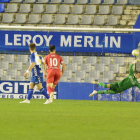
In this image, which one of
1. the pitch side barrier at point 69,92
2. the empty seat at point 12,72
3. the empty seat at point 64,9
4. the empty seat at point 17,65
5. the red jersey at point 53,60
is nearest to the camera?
the red jersey at point 53,60

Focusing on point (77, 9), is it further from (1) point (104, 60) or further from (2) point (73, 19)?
(1) point (104, 60)

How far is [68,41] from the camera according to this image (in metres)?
12.2

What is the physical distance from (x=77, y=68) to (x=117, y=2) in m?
4.49

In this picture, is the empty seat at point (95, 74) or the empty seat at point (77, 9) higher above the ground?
the empty seat at point (77, 9)

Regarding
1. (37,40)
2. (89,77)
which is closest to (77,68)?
(89,77)

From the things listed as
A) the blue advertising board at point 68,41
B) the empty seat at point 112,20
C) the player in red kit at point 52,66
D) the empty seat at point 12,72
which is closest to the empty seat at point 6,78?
the empty seat at point 12,72

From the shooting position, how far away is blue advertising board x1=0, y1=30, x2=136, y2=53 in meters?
12.1

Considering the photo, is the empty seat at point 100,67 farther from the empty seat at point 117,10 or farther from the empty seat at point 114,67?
the empty seat at point 117,10

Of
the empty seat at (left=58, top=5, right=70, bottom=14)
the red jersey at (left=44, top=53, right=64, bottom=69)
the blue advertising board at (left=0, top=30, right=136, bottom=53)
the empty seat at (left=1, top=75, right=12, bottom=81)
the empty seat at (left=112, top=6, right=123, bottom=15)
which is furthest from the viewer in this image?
the empty seat at (left=58, top=5, right=70, bottom=14)

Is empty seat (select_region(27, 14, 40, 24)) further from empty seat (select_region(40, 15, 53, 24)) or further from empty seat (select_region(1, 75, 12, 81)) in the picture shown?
empty seat (select_region(1, 75, 12, 81))

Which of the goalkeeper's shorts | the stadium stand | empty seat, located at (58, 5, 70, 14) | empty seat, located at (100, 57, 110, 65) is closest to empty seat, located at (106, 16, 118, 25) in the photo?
the stadium stand

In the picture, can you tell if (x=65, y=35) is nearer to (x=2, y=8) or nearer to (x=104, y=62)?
(x=104, y=62)

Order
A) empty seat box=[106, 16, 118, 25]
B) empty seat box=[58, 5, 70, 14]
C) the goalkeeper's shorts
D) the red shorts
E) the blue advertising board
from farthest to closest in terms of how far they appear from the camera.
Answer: empty seat box=[58, 5, 70, 14] → empty seat box=[106, 16, 118, 25] → the blue advertising board → the goalkeeper's shorts → the red shorts

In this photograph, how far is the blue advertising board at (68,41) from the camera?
477 inches
